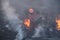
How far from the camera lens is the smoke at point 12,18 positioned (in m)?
2.84

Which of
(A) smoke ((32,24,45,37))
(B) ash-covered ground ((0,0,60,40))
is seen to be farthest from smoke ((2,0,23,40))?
(A) smoke ((32,24,45,37))

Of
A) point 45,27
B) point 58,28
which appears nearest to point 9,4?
point 45,27

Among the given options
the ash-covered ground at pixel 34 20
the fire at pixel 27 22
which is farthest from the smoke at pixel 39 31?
the fire at pixel 27 22

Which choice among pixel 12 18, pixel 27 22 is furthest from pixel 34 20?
pixel 12 18

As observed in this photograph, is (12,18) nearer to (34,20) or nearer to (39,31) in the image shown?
(34,20)

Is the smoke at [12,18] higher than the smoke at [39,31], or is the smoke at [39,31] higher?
the smoke at [12,18]

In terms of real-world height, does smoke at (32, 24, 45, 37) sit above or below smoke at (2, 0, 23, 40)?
below

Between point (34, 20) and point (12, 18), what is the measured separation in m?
0.40

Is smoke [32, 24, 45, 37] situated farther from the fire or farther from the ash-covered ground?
the fire

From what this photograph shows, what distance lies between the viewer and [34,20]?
2.85 meters

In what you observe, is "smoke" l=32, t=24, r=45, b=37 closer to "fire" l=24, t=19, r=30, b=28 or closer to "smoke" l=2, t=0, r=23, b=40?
"fire" l=24, t=19, r=30, b=28

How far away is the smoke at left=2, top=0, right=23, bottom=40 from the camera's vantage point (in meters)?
2.84

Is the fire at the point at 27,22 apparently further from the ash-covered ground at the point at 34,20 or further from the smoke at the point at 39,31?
the smoke at the point at 39,31

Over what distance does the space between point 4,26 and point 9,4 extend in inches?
16.1
